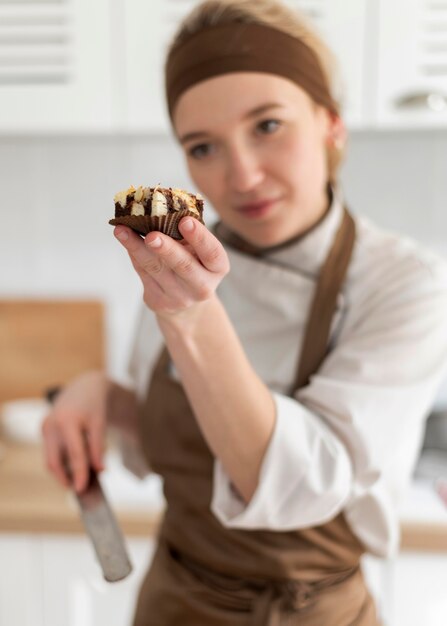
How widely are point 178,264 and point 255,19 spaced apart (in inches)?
13.7

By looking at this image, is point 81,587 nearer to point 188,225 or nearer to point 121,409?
point 121,409

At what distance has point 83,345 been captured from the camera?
61.2 inches

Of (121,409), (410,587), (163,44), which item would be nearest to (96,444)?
(121,409)

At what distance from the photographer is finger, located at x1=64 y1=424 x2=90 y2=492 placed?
737 millimetres

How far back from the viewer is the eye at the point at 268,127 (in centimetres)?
67

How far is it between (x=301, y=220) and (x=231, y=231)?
0.35 ft

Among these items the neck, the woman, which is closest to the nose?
the woman

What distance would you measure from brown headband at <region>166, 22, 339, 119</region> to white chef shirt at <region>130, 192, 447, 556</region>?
0.49 ft

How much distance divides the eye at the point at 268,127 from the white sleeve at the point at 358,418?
0.18 m

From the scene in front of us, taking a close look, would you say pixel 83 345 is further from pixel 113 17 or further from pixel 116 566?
pixel 116 566

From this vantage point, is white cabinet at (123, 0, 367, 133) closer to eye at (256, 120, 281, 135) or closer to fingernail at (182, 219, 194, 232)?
eye at (256, 120, 281, 135)

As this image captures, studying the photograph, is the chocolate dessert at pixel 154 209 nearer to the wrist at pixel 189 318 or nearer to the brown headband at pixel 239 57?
the wrist at pixel 189 318

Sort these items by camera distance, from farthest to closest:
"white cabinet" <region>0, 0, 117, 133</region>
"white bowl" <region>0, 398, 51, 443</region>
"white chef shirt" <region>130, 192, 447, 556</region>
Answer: "white bowl" <region>0, 398, 51, 443</region>
"white cabinet" <region>0, 0, 117, 133</region>
"white chef shirt" <region>130, 192, 447, 556</region>

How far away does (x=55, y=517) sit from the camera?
3.71ft
